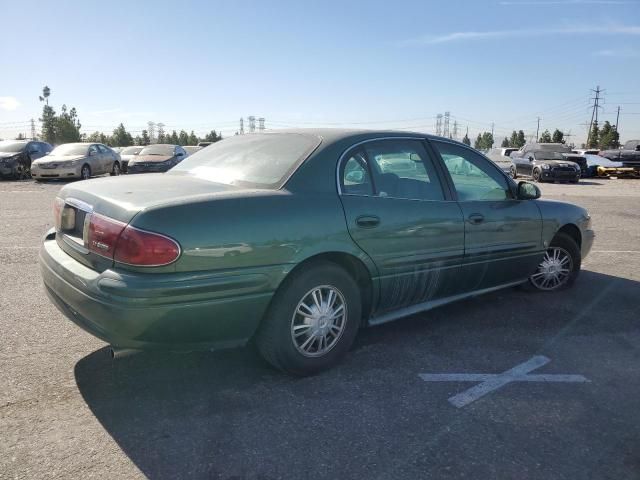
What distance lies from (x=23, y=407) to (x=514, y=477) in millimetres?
2538

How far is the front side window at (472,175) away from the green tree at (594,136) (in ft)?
257

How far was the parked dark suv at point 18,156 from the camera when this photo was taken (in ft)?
61.6

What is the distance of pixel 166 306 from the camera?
2670 mm

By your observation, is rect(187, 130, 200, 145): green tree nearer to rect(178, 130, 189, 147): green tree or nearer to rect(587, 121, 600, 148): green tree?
rect(178, 130, 189, 147): green tree

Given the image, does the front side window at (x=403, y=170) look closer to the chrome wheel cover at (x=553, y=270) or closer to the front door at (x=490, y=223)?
the front door at (x=490, y=223)

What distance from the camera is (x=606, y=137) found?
223ft

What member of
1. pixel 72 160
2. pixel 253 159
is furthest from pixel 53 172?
pixel 253 159

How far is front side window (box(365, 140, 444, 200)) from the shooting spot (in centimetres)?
362

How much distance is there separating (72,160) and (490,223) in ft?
55.1

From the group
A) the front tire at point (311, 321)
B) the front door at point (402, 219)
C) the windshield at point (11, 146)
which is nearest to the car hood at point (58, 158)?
the windshield at point (11, 146)

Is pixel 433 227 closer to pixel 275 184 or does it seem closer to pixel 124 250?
pixel 275 184

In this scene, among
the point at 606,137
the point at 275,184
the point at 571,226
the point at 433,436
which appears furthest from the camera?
the point at 606,137

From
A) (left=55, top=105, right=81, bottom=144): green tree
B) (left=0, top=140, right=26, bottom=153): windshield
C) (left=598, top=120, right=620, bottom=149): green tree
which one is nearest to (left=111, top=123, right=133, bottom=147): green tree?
(left=55, top=105, right=81, bottom=144): green tree

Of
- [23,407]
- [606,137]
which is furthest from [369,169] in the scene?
[606,137]
